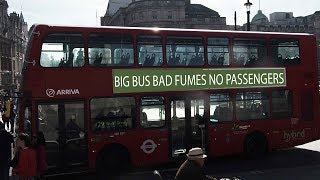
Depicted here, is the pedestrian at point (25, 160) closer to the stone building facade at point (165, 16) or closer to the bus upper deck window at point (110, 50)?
the bus upper deck window at point (110, 50)

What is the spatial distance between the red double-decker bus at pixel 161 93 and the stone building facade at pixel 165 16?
278 ft

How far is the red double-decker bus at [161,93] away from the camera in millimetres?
12883

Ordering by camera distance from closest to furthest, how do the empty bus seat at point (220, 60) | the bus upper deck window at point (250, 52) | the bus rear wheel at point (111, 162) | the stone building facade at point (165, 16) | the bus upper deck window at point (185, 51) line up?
the bus rear wheel at point (111, 162), the bus upper deck window at point (185, 51), the empty bus seat at point (220, 60), the bus upper deck window at point (250, 52), the stone building facade at point (165, 16)

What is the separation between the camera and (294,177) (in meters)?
13.3

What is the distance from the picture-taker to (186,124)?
14766mm

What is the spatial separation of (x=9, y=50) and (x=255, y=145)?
96168 mm

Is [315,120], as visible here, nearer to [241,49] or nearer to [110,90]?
[241,49]

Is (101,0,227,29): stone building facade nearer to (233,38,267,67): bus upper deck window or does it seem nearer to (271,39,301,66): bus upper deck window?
(271,39,301,66): bus upper deck window

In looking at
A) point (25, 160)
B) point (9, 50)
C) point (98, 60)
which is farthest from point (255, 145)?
point (9, 50)

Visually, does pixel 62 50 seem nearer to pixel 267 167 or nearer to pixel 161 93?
pixel 161 93

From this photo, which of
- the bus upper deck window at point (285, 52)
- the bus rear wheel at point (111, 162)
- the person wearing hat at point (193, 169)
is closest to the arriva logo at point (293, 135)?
the bus upper deck window at point (285, 52)

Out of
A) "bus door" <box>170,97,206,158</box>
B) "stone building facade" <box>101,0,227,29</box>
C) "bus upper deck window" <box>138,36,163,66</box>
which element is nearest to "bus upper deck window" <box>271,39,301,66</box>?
"bus door" <box>170,97,206,158</box>

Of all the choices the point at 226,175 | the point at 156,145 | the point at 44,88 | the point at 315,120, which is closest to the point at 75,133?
the point at 44,88

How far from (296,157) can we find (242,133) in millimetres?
2465
